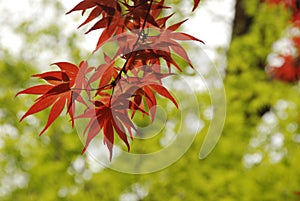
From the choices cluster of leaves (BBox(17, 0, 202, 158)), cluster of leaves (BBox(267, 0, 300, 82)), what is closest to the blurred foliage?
cluster of leaves (BBox(267, 0, 300, 82))

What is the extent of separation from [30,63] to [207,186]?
1.38 metres

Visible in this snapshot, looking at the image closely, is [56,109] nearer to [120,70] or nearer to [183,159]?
[120,70]

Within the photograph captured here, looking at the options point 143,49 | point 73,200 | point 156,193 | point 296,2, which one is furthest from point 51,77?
point 156,193

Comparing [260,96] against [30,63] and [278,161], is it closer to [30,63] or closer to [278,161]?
[278,161]

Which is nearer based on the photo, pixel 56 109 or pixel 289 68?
pixel 56 109

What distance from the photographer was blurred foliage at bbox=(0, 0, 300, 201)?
227cm

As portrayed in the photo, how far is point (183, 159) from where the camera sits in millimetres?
2395

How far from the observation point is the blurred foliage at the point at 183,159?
7.44 feet

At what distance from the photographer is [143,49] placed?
2.76 ft

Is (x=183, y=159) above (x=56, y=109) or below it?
below

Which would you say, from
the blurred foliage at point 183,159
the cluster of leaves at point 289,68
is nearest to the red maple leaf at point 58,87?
the blurred foliage at point 183,159

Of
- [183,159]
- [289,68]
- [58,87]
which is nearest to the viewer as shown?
[58,87]

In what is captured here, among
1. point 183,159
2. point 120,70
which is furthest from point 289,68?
point 120,70

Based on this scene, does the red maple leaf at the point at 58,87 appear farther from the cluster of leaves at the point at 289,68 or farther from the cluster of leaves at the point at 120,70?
the cluster of leaves at the point at 289,68
